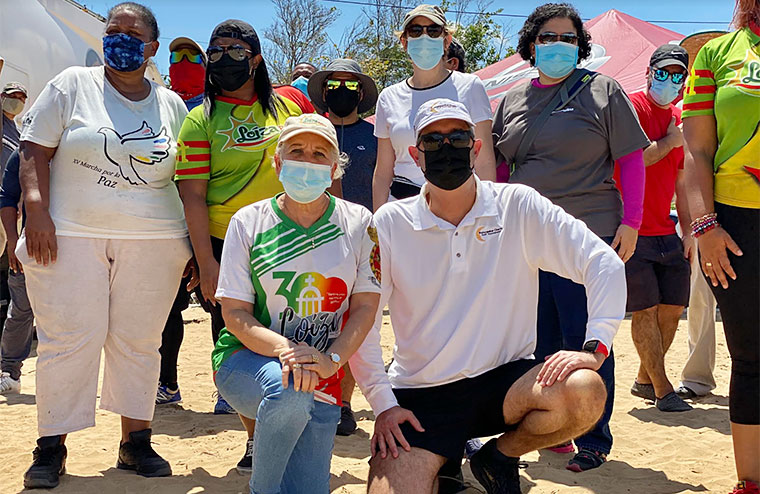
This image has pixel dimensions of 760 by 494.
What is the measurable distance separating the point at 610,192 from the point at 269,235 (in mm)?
1960

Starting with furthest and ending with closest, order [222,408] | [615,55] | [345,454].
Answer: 1. [615,55]
2. [222,408]
3. [345,454]

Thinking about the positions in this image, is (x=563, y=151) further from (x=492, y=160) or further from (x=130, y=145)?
(x=130, y=145)

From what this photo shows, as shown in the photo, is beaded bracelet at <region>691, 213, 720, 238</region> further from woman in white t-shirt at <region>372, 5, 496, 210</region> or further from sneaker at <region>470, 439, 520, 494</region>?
sneaker at <region>470, 439, 520, 494</region>

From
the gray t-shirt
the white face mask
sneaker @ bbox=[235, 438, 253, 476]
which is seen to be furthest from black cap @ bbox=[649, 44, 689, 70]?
the white face mask

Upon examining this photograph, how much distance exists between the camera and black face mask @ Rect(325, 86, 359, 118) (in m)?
5.07

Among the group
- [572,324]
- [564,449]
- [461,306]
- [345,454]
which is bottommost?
[345,454]

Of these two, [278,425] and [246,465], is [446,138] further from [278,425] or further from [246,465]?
[246,465]

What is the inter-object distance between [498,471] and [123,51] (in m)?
2.68

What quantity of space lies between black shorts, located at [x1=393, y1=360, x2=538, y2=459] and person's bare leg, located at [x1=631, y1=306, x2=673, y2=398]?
268cm

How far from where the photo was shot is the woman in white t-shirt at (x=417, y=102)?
414 cm

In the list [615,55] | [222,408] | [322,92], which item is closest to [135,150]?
[322,92]

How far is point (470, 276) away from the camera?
10.3 feet

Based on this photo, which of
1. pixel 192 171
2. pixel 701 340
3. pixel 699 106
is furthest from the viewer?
pixel 701 340

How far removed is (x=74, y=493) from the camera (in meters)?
3.65
